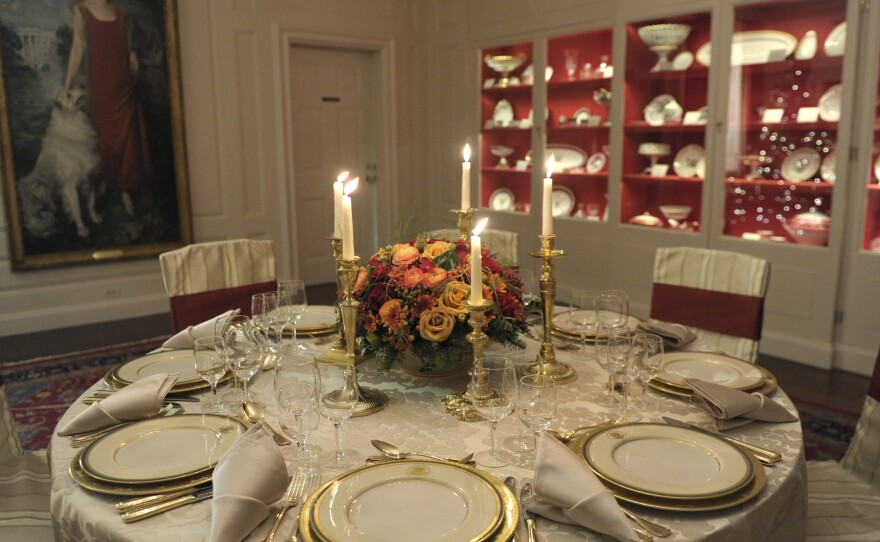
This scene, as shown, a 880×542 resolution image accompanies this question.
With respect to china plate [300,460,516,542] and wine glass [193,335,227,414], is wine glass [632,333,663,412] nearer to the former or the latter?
china plate [300,460,516,542]

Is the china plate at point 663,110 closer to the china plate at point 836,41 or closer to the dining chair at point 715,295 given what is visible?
the china plate at point 836,41

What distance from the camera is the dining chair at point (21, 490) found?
1490 mm

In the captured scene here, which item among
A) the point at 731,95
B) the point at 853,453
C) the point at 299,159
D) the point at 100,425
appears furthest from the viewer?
the point at 299,159

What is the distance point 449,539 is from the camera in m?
0.97

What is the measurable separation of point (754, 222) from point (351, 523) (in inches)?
144

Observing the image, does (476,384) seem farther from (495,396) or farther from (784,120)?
(784,120)

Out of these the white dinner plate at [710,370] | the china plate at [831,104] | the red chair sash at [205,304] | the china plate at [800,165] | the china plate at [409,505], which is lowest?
the china plate at [409,505]

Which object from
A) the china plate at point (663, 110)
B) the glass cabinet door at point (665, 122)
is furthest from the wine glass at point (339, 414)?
the china plate at point (663, 110)

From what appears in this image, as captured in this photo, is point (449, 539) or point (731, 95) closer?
point (449, 539)

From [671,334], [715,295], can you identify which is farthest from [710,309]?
[671,334]

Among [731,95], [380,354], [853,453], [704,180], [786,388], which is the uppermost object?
[731,95]

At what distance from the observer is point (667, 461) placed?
120 cm

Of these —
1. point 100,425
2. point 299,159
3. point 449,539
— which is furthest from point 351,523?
point 299,159

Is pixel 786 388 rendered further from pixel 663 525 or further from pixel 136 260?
pixel 136 260
